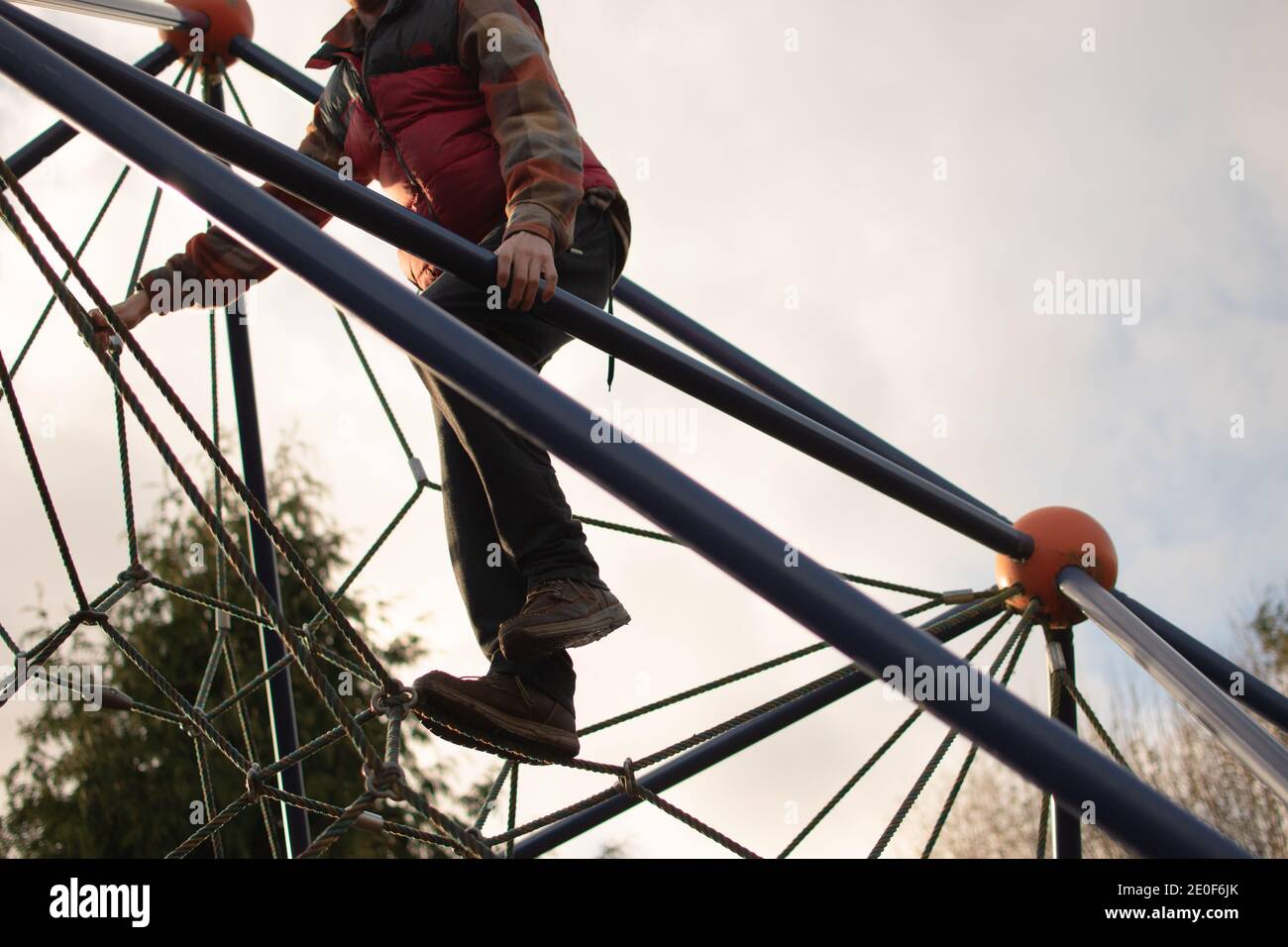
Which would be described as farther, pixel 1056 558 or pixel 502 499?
pixel 1056 558

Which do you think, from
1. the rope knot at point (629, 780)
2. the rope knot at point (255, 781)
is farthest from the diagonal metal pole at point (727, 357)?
the rope knot at point (255, 781)

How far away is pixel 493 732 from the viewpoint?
82.2 inches

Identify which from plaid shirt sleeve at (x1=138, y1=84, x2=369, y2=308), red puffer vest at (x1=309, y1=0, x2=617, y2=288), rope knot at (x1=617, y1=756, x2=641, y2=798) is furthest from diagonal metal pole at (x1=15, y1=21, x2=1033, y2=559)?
rope knot at (x1=617, y1=756, x2=641, y2=798)

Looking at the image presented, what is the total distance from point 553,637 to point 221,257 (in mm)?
1270

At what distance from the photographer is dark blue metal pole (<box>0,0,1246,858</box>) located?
4.19 ft

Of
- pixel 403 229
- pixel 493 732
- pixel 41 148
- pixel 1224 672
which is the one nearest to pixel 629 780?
pixel 493 732

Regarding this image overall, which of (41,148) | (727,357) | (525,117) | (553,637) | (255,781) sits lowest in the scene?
(255,781)

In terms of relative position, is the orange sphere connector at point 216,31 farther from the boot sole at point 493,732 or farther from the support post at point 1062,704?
the support post at point 1062,704

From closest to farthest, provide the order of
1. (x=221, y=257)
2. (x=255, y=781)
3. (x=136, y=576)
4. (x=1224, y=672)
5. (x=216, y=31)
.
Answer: (x=255, y=781) < (x=221, y=257) < (x=136, y=576) < (x=1224, y=672) < (x=216, y=31)

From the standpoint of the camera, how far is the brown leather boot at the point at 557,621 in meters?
2.03

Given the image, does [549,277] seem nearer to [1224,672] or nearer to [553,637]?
[553,637]

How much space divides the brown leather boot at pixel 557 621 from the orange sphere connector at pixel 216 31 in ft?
8.60
